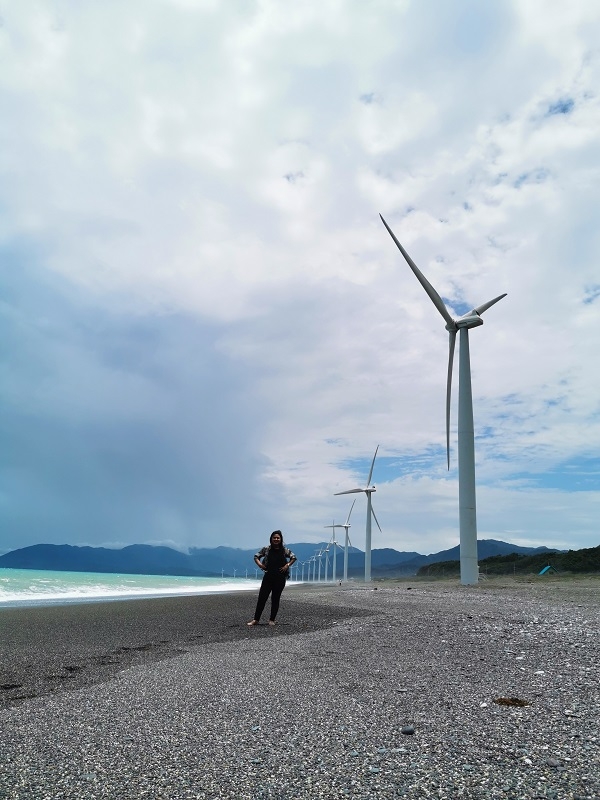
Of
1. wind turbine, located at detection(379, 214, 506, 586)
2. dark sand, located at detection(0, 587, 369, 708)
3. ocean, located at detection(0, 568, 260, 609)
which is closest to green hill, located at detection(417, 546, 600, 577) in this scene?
ocean, located at detection(0, 568, 260, 609)

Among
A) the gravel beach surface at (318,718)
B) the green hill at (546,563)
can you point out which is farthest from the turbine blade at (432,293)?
the green hill at (546,563)

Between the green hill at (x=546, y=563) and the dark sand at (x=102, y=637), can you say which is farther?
the green hill at (x=546, y=563)

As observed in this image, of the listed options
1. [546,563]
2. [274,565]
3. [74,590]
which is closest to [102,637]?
[274,565]

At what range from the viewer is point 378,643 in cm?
947

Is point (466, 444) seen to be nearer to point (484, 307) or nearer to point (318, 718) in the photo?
point (484, 307)

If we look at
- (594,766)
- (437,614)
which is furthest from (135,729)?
(437,614)

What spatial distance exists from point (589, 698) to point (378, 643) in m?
4.33

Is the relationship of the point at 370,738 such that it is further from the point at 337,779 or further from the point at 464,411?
the point at 464,411

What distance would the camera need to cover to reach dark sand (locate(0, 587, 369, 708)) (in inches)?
313

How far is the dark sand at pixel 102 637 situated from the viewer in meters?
7.95

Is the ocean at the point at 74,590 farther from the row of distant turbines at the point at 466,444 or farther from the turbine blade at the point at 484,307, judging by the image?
the turbine blade at the point at 484,307

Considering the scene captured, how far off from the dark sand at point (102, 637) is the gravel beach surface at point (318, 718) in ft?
0.31

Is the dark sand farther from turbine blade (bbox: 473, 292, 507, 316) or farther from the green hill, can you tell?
the green hill

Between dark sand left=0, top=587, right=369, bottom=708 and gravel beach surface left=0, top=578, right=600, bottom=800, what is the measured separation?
93mm
